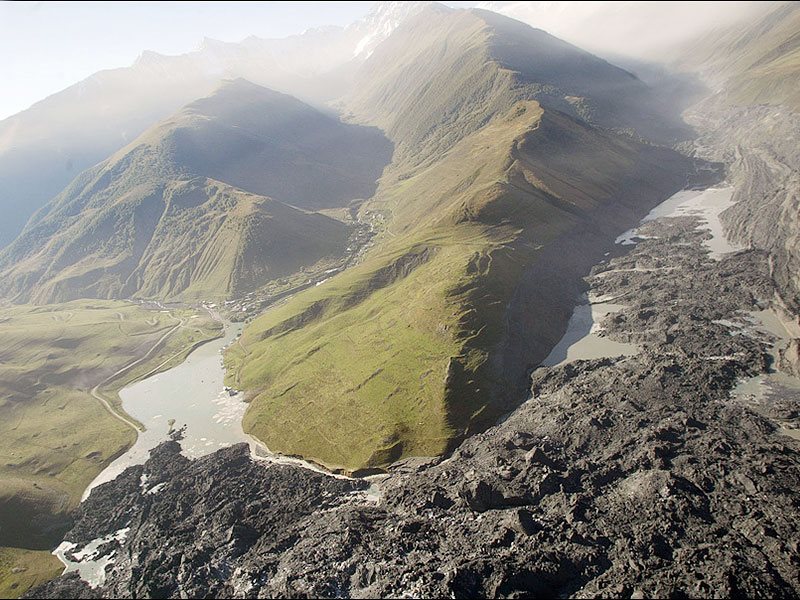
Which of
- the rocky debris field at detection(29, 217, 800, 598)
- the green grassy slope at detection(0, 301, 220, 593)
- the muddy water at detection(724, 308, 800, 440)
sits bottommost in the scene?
the green grassy slope at detection(0, 301, 220, 593)

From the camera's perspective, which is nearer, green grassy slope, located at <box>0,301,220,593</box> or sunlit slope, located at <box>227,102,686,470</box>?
green grassy slope, located at <box>0,301,220,593</box>

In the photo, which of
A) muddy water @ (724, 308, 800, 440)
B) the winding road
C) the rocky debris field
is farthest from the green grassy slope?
muddy water @ (724, 308, 800, 440)

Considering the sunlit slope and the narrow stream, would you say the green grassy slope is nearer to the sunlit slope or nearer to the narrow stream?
the sunlit slope

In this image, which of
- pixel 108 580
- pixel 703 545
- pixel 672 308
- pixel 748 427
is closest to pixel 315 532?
pixel 108 580

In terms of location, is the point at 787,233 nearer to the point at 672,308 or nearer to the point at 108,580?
the point at 672,308

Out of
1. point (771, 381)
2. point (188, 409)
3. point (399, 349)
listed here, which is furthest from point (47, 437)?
point (771, 381)

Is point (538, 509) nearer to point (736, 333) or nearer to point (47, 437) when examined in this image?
point (736, 333)

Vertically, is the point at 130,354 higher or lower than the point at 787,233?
lower
